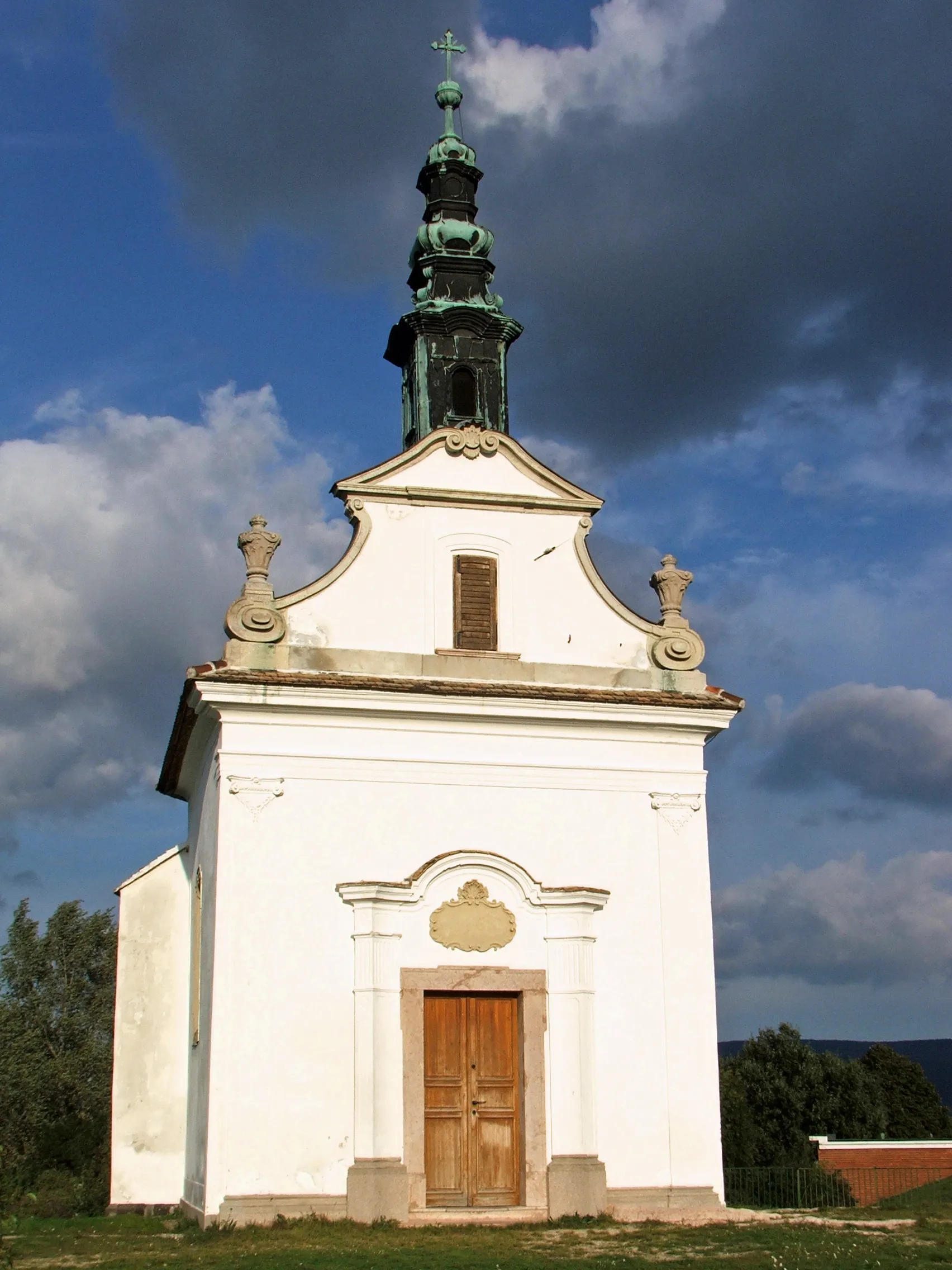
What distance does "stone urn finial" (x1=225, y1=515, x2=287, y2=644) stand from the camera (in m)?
19.0

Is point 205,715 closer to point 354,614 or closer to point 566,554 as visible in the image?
point 354,614

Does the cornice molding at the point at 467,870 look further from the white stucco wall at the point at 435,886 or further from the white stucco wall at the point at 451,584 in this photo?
the white stucco wall at the point at 451,584

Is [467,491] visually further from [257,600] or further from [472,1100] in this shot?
[472,1100]

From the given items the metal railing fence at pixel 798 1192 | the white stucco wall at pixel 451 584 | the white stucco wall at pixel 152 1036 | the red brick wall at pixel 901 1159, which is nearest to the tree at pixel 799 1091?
the red brick wall at pixel 901 1159

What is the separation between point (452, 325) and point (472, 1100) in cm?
1138

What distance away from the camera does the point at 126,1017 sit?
2133 centimetres

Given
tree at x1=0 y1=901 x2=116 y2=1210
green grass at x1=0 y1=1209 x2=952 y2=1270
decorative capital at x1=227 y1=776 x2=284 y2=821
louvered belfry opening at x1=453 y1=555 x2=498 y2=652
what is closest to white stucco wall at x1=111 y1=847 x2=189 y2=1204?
green grass at x1=0 y1=1209 x2=952 y2=1270

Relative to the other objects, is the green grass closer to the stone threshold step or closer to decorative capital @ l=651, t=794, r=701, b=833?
the stone threshold step

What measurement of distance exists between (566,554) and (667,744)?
3041 millimetres

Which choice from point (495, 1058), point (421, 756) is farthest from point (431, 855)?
point (495, 1058)

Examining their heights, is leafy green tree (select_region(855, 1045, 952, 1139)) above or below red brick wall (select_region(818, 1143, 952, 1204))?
above

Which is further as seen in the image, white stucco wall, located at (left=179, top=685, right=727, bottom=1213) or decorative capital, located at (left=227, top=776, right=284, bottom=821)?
decorative capital, located at (left=227, top=776, right=284, bottom=821)

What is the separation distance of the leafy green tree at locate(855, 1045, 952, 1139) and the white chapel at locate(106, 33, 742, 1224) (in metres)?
45.2

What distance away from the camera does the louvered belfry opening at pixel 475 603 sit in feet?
65.8
